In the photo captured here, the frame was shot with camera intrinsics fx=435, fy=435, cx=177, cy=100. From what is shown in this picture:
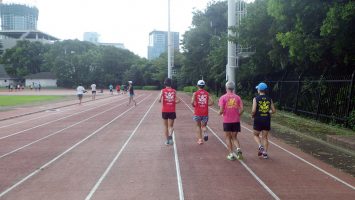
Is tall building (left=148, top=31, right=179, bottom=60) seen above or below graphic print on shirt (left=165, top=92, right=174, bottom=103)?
A: above

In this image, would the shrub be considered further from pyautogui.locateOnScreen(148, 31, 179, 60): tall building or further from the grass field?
the grass field

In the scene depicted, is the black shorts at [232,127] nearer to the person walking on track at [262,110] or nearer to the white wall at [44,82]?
the person walking on track at [262,110]

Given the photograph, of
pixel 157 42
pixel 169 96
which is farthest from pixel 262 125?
pixel 157 42

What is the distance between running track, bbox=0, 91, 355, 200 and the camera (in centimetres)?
653

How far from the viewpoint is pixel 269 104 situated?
30.1ft

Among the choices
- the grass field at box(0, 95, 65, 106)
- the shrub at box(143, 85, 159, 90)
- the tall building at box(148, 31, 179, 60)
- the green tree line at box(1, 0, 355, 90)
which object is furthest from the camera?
the tall building at box(148, 31, 179, 60)

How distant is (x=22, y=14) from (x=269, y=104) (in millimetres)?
198154

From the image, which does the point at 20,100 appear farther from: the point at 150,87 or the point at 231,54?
the point at 150,87

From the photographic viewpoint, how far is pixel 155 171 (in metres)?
8.08

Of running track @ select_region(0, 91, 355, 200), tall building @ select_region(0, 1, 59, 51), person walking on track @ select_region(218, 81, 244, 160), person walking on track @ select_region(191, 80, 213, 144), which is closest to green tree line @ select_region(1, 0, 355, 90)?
running track @ select_region(0, 91, 355, 200)

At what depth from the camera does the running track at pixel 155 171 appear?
653 cm

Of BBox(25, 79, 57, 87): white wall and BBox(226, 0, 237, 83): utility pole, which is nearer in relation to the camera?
BBox(226, 0, 237, 83): utility pole

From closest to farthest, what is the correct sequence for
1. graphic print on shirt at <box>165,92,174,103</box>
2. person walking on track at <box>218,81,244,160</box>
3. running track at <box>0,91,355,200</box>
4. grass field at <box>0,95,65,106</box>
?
running track at <box>0,91,355,200</box>, person walking on track at <box>218,81,244,160</box>, graphic print on shirt at <box>165,92,174,103</box>, grass field at <box>0,95,65,106</box>

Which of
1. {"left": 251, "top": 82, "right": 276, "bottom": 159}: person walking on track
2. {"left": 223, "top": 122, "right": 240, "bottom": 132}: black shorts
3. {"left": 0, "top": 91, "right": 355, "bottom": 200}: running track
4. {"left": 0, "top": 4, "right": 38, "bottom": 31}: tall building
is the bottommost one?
{"left": 0, "top": 91, "right": 355, "bottom": 200}: running track
